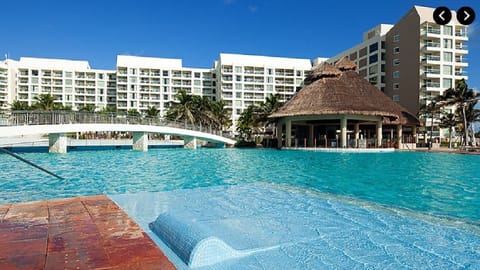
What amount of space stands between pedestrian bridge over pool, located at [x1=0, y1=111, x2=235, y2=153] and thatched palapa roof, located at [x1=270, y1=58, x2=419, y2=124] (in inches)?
373

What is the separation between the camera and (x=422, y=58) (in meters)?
44.0

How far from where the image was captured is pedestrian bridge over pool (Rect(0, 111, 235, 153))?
65.2 ft

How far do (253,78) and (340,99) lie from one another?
125 ft

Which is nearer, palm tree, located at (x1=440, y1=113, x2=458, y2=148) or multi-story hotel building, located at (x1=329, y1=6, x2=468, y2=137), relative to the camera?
palm tree, located at (x1=440, y1=113, x2=458, y2=148)

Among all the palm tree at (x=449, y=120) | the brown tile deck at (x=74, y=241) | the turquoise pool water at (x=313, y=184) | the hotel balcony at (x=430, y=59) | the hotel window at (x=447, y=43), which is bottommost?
the turquoise pool water at (x=313, y=184)

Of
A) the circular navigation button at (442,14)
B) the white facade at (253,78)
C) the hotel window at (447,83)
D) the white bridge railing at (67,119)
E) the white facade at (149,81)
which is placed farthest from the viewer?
the white facade at (149,81)

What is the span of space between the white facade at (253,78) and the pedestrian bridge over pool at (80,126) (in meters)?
31.5

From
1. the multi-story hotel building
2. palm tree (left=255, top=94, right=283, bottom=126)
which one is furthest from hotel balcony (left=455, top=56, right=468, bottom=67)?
palm tree (left=255, top=94, right=283, bottom=126)

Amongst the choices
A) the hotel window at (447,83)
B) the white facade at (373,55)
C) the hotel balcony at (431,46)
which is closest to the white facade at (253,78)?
the white facade at (373,55)

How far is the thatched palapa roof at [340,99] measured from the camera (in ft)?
97.2

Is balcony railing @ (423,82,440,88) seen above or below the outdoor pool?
above

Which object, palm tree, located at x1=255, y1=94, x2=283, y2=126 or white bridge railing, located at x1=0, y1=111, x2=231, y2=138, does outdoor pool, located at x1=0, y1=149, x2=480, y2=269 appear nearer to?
white bridge railing, located at x1=0, y1=111, x2=231, y2=138

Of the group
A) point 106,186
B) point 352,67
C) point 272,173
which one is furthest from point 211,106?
point 106,186

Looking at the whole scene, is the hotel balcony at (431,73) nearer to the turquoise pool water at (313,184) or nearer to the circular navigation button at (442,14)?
the turquoise pool water at (313,184)
